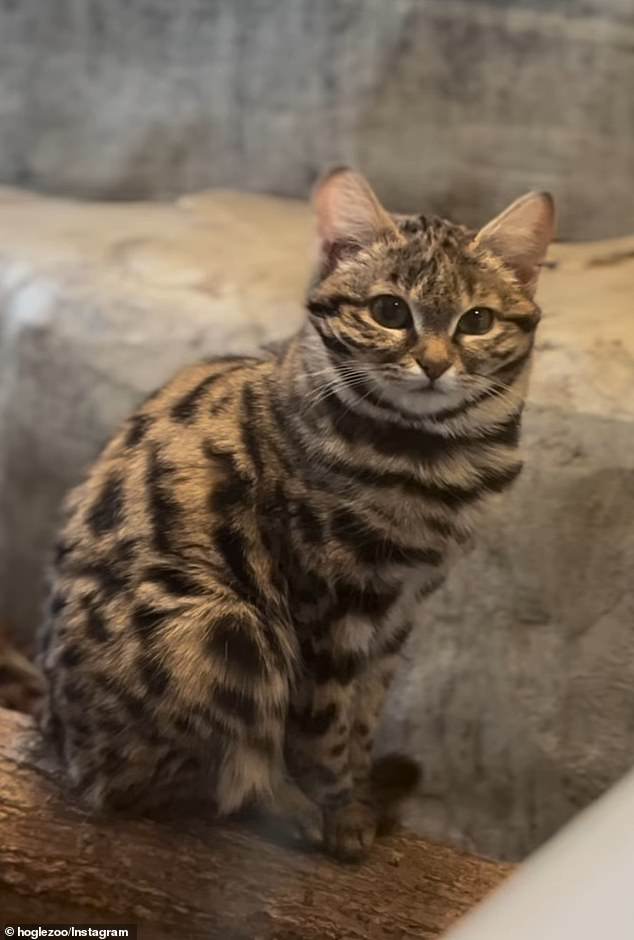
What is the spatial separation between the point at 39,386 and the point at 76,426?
9cm

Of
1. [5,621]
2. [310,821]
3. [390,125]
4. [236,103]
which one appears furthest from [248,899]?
[236,103]

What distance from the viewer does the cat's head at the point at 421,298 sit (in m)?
1.07

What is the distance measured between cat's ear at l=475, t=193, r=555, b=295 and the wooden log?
1.97 ft

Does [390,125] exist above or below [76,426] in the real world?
above

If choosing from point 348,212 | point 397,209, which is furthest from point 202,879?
point 397,209

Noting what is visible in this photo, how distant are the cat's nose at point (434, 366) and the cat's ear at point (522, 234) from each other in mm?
149

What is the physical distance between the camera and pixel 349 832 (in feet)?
4.00

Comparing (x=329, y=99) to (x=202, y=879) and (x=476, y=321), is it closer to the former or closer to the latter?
(x=476, y=321)

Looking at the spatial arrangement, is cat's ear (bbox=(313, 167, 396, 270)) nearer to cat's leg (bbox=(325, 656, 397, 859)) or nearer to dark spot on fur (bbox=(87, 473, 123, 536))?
dark spot on fur (bbox=(87, 473, 123, 536))

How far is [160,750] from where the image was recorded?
1.17 meters

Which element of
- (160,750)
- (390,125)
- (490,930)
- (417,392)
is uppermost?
(390,125)

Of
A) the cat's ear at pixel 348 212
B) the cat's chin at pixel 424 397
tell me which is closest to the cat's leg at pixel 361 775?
the cat's chin at pixel 424 397

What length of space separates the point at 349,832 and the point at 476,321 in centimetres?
56

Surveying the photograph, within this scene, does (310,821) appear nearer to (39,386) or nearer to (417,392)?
(417,392)
